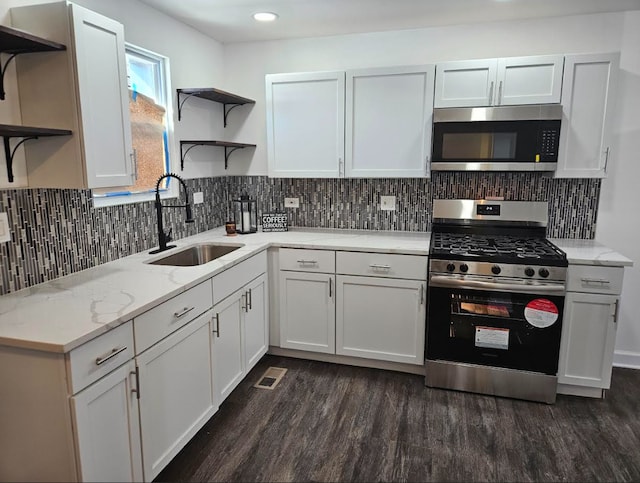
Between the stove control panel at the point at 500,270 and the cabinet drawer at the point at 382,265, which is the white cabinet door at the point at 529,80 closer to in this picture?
the stove control panel at the point at 500,270

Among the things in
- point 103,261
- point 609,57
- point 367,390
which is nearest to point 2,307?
point 103,261

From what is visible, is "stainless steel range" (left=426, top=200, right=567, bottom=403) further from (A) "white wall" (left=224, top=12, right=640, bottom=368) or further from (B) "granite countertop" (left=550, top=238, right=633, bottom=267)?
(A) "white wall" (left=224, top=12, right=640, bottom=368)

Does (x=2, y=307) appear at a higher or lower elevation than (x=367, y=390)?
higher

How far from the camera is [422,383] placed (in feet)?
9.41

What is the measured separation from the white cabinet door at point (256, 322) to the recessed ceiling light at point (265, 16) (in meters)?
1.68

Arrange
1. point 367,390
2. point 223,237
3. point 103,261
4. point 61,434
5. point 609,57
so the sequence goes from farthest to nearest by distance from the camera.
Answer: point 223,237
point 367,390
point 609,57
point 103,261
point 61,434

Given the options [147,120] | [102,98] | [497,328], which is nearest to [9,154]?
[102,98]

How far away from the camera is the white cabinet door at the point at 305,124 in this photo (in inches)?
121

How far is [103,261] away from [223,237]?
92 cm

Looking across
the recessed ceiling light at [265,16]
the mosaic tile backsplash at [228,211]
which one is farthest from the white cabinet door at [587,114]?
the recessed ceiling light at [265,16]

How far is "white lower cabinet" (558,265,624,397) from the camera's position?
2.53 metres

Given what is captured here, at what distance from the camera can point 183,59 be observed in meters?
3.05

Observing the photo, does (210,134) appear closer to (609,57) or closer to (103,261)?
(103,261)

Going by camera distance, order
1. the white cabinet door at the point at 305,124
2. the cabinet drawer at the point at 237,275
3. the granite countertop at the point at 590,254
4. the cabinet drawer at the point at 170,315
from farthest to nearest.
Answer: the white cabinet door at the point at 305,124 < the granite countertop at the point at 590,254 < the cabinet drawer at the point at 237,275 < the cabinet drawer at the point at 170,315
